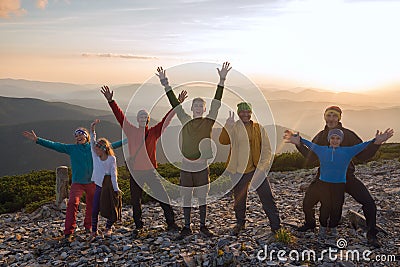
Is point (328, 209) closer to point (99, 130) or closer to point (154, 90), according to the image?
point (154, 90)

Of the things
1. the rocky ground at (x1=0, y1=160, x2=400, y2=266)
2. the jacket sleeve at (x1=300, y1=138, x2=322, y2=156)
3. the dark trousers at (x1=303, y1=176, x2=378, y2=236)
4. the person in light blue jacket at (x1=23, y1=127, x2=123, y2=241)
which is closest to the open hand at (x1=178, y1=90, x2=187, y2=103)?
the person in light blue jacket at (x1=23, y1=127, x2=123, y2=241)

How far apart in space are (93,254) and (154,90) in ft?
14.0

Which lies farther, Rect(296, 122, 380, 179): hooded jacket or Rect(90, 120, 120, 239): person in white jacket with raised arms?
Rect(90, 120, 120, 239): person in white jacket with raised arms

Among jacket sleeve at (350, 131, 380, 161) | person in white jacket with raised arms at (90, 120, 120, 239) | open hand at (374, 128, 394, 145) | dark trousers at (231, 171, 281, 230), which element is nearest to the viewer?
open hand at (374, 128, 394, 145)

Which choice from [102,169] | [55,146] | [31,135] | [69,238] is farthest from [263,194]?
[31,135]

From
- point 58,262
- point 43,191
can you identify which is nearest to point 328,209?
point 58,262

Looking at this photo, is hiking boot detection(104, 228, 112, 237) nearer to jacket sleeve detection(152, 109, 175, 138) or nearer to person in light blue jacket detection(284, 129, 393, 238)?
jacket sleeve detection(152, 109, 175, 138)

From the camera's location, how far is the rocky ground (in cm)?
811

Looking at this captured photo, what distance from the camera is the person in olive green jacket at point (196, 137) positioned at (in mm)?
8789

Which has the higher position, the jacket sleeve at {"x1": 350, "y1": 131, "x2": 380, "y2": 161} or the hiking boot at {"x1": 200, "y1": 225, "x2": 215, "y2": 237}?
the jacket sleeve at {"x1": 350, "y1": 131, "x2": 380, "y2": 161}

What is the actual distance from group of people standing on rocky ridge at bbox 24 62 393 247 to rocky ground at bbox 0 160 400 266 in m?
0.35

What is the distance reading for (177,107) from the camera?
8.97 meters

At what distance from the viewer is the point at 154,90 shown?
29.2 feet

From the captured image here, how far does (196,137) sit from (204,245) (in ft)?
8.73
